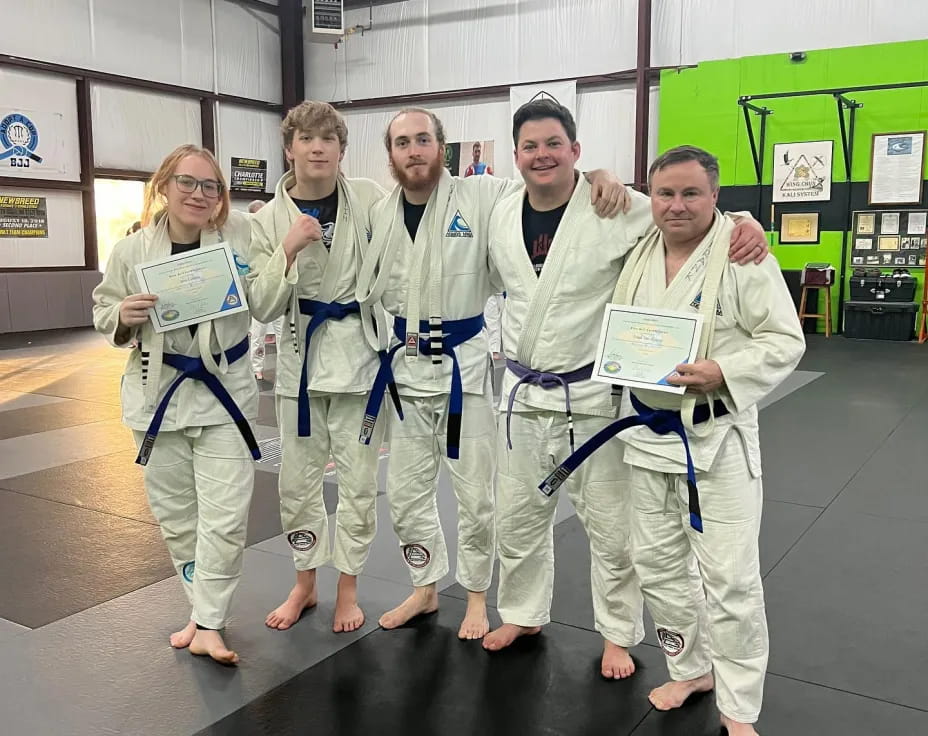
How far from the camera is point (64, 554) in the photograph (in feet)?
11.8

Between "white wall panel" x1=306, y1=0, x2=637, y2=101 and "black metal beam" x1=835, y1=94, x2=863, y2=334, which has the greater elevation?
"white wall panel" x1=306, y1=0, x2=637, y2=101

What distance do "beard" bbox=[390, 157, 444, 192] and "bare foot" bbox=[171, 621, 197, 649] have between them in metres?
1.66

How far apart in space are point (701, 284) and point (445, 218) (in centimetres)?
96

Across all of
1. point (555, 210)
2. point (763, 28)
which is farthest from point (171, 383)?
point (763, 28)

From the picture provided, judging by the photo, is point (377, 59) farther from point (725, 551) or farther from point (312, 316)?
point (725, 551)

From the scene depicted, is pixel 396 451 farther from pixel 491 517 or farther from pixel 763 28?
pixel 763 28

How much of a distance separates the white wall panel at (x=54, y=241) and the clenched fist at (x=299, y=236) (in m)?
11.5

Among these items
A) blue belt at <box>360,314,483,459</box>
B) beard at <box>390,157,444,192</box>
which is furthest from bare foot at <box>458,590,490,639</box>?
beard at <box>390,157,444,192</box>

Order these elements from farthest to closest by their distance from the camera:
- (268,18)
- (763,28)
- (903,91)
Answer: (268,18) → (763,28) → (903,91)

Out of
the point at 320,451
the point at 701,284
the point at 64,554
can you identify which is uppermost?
the point at 701,284

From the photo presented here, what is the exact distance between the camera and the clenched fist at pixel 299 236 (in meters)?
2.61

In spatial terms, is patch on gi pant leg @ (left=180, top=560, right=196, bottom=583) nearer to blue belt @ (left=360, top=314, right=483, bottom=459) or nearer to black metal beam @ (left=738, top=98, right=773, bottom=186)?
blue belt @ (left=360, top=314, right=483, bottom=459)

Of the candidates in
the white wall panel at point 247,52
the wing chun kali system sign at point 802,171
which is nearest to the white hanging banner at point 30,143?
the white wall panel at point 247,52

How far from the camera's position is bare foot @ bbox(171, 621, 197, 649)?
2.76 metres
